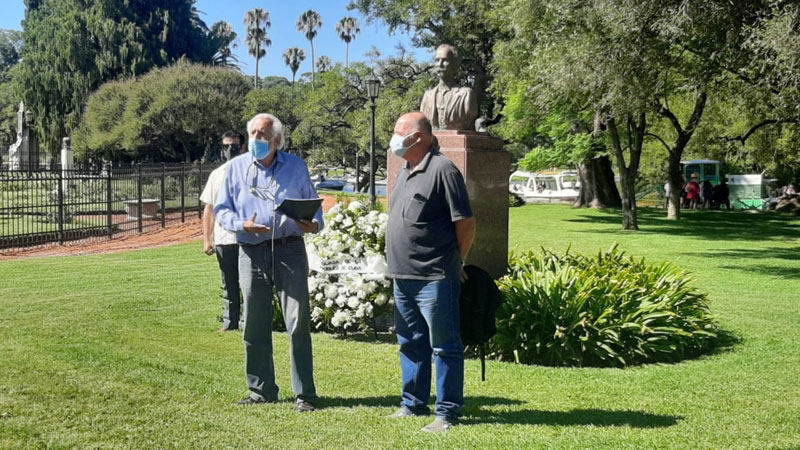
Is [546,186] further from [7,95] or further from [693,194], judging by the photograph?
[7,95]

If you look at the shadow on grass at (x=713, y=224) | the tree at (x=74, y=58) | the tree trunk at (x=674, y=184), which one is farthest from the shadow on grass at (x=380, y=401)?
the tree at (x=74, y=58)

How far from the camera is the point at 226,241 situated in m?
8.05

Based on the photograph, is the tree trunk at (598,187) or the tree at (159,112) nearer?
the tree trunk at (598,187)

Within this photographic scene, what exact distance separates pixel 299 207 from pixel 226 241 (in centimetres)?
302

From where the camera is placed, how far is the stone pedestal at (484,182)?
27.0 feet

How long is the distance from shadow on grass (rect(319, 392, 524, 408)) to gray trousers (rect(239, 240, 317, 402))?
23 centimetres

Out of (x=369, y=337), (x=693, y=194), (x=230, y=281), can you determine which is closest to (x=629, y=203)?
(x=693, y=194)

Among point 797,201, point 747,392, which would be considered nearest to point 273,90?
point 797,201

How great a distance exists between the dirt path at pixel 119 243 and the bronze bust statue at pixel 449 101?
11693mm

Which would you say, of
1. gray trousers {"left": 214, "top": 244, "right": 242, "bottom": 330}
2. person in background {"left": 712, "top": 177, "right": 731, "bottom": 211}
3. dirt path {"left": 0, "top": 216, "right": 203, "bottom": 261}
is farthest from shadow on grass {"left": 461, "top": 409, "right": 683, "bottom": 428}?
person in background {"left": 712, "top": 177, "right": 731, "bottom": 211}

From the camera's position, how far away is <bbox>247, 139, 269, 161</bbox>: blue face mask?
540 cm

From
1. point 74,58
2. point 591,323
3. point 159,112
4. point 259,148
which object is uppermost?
point 74,58

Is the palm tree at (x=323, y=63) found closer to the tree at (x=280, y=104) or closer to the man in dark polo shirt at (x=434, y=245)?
the tree at (x=280, y=104)

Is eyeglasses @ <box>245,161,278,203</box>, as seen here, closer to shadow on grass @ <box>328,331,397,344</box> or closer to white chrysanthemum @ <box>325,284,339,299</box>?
white chrysanthemum @ <box>325,284,339,299</box>
